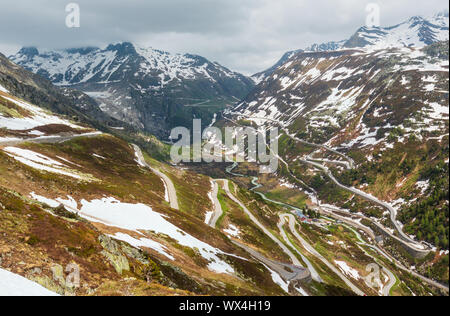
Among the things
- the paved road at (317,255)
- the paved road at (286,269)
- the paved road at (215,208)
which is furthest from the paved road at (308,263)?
the paved road at (215,208)

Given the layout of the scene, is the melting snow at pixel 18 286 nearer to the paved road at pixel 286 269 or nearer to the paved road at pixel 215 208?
the paved road at pixel 286 269

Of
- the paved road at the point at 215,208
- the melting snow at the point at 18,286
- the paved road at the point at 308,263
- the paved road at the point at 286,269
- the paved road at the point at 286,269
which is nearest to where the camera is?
the melting snow at the point at 18,286

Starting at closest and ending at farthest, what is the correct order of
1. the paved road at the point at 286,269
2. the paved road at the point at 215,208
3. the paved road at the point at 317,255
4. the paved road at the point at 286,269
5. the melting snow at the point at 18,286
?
the melting snow at the point at 18,286, the paved road at the point at 286,269, the paved road at the point at 286,269, the paved road at the point at 317,255, the paved road at the point at 215,208

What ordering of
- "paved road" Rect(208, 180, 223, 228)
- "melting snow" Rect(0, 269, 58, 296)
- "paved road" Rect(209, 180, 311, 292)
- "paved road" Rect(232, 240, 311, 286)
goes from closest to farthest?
"melting snow" Rect(0, 269, 58, 296) < "paved road" Rect(209, 180, 311, 292) < "paved road" Rect(232, 240, 311, 286) < "paved road" Rect(208, 180, 223, 228)

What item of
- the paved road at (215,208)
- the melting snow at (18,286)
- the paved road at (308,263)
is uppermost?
the melting snow at (18,286)

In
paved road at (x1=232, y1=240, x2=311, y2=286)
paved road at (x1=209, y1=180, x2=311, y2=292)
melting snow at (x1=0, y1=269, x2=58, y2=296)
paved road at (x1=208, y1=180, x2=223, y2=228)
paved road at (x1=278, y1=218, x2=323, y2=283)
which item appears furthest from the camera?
paved road at (x1=208, y1=180, x2=223, y2=228)

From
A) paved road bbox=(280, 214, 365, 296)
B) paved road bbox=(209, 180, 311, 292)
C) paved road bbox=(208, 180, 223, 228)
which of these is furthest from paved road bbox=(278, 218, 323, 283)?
paved road bbox=(208, 180, 223, 228)

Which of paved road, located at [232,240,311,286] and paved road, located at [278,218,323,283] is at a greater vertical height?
paved road, located at [232,240,311,286]

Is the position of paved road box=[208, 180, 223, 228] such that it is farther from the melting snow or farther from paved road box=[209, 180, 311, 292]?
the melting snow

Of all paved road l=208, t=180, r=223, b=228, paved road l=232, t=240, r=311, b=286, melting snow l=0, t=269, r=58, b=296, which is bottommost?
paved road l=232, t=240, r=311, b=286
